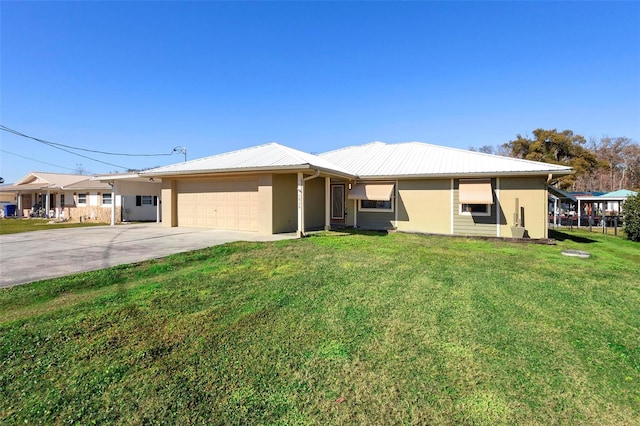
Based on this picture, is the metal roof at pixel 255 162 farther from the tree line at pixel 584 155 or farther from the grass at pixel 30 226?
the tree line at pixel 584 155

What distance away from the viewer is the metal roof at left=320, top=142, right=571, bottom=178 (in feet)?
42.6

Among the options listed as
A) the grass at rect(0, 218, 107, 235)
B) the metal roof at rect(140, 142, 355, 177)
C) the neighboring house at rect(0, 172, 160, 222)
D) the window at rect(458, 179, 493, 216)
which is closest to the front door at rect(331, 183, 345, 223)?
the metal roof at rect(140, 142, 355, 177)

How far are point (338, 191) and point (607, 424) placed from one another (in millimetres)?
14687

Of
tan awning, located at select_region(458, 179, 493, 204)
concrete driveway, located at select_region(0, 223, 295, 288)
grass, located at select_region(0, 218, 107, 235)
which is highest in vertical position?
tan awning, located at select_region(458, 179, 493, 204)

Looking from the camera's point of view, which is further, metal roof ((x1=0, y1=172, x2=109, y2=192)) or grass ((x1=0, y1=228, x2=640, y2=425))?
metal roof ((x1=0, y1=172, x2=109, y2=192))

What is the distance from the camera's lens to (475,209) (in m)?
14.0

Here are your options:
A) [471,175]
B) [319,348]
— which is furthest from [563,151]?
[319,348]

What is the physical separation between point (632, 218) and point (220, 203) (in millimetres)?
20841

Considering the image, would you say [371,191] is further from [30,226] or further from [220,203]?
[30,226]

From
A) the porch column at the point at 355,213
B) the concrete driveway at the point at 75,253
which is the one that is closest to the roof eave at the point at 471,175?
the porch column at the point at 355,213

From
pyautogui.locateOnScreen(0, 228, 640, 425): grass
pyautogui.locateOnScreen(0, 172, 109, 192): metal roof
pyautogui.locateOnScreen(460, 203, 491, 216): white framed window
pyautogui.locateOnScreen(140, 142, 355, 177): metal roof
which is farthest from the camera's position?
pyautogui.locateOnScreen(0, 172, 109, 192): metal roof

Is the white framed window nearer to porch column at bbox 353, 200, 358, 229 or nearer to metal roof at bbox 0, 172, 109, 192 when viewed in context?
porch column at bbox 353, 200, 358, 229

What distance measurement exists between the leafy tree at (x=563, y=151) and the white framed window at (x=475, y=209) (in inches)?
970

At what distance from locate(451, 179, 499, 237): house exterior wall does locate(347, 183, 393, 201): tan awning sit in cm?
300
